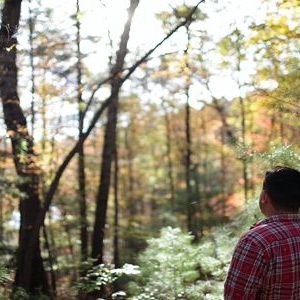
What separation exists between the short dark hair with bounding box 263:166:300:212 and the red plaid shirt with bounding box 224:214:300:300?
3.1 inches

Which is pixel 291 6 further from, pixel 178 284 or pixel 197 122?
pixel 197 122

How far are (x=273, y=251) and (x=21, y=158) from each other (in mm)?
5246

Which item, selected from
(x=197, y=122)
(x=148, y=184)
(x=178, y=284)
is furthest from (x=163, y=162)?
(x=178, y=284)

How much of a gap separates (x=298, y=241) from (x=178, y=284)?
4019 millimetres

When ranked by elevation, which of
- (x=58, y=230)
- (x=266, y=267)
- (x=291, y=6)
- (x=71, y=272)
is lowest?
(x=71, y=272)

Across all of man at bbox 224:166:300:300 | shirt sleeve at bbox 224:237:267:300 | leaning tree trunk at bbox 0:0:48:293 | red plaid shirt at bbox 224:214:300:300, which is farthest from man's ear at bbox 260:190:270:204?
leaning tree trunk at bbox 0:0:48:293

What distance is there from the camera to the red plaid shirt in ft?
6.86

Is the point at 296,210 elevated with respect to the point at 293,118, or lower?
lower

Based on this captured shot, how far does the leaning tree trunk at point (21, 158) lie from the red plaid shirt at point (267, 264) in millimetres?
4128

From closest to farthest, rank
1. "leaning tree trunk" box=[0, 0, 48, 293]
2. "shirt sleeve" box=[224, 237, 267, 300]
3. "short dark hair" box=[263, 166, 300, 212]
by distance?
"shirt sleeve" box=[224, 237, 267, 300] → "short dark hair" box=[263, 166, 300, 212] → "leaning tree trunk" box=[0, 0, 48, 293]

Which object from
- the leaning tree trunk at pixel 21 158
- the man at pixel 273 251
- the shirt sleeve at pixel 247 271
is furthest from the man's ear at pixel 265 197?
the leaning tree trunk at pixel 21 158

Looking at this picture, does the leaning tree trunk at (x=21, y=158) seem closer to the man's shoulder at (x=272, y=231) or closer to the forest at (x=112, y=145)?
the forest at (x=112, y=145)

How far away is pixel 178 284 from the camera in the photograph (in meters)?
5.99

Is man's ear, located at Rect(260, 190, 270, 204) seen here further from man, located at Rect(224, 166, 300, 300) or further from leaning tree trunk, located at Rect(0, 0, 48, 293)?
leaning tree trunk, located at Rect(0, 0, 48, 293)
